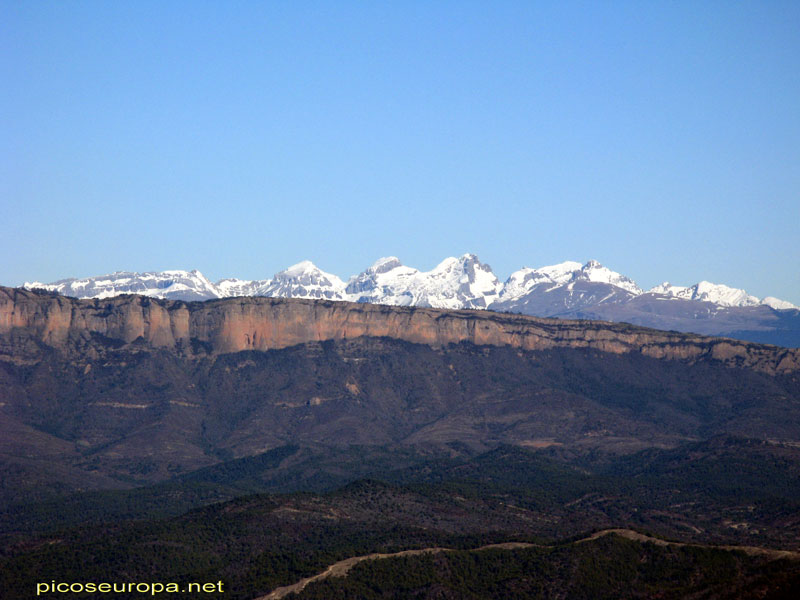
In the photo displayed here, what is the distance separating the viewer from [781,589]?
175250mm

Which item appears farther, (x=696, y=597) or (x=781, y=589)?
(x=696, y=597)

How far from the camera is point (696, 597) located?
18875 cm

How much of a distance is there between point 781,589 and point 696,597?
51.6 feet
